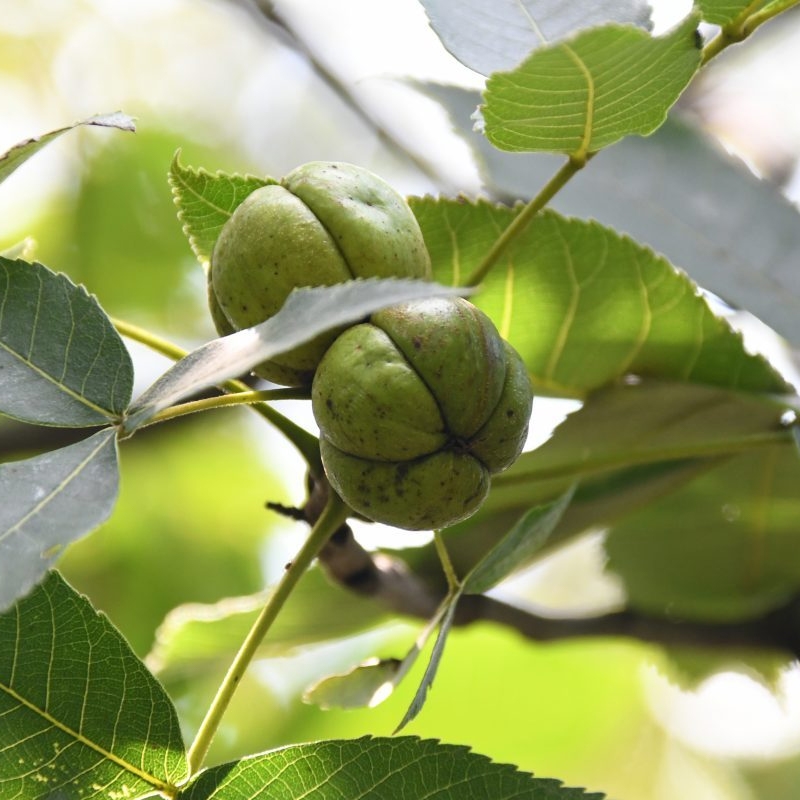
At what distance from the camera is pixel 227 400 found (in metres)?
1.19

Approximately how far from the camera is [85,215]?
9.82 feet

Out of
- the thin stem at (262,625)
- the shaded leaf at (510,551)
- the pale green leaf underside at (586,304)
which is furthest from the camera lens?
the pale green leaf underside at (586,304)

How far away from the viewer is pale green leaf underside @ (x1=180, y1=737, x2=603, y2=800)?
1.15 meters

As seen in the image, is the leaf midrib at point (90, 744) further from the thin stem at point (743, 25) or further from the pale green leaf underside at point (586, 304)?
the thin stem at point (743, 25)

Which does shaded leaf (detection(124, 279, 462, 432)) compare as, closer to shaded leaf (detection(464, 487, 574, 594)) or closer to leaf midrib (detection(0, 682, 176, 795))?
leaf midrib (detection(0, 682, 176, 795))

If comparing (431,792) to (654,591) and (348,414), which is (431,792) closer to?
(348,414)

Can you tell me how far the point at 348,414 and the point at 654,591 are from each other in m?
1.29

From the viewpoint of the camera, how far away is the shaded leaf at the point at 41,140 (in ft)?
3.84

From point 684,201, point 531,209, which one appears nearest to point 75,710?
point 531,209

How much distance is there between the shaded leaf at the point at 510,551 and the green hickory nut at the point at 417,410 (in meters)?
0.18

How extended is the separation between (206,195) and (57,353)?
304mm

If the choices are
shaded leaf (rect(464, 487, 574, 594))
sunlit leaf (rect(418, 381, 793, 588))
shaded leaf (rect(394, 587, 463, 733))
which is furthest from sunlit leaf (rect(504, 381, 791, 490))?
shaded leaf (rect(394, 587, 463, 733))

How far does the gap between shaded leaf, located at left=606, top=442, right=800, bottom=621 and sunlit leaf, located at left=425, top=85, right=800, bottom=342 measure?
0.42 meters

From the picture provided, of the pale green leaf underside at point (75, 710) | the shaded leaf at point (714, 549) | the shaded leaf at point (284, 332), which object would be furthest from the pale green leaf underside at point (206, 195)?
the shaded leaf at point (714, 549)
